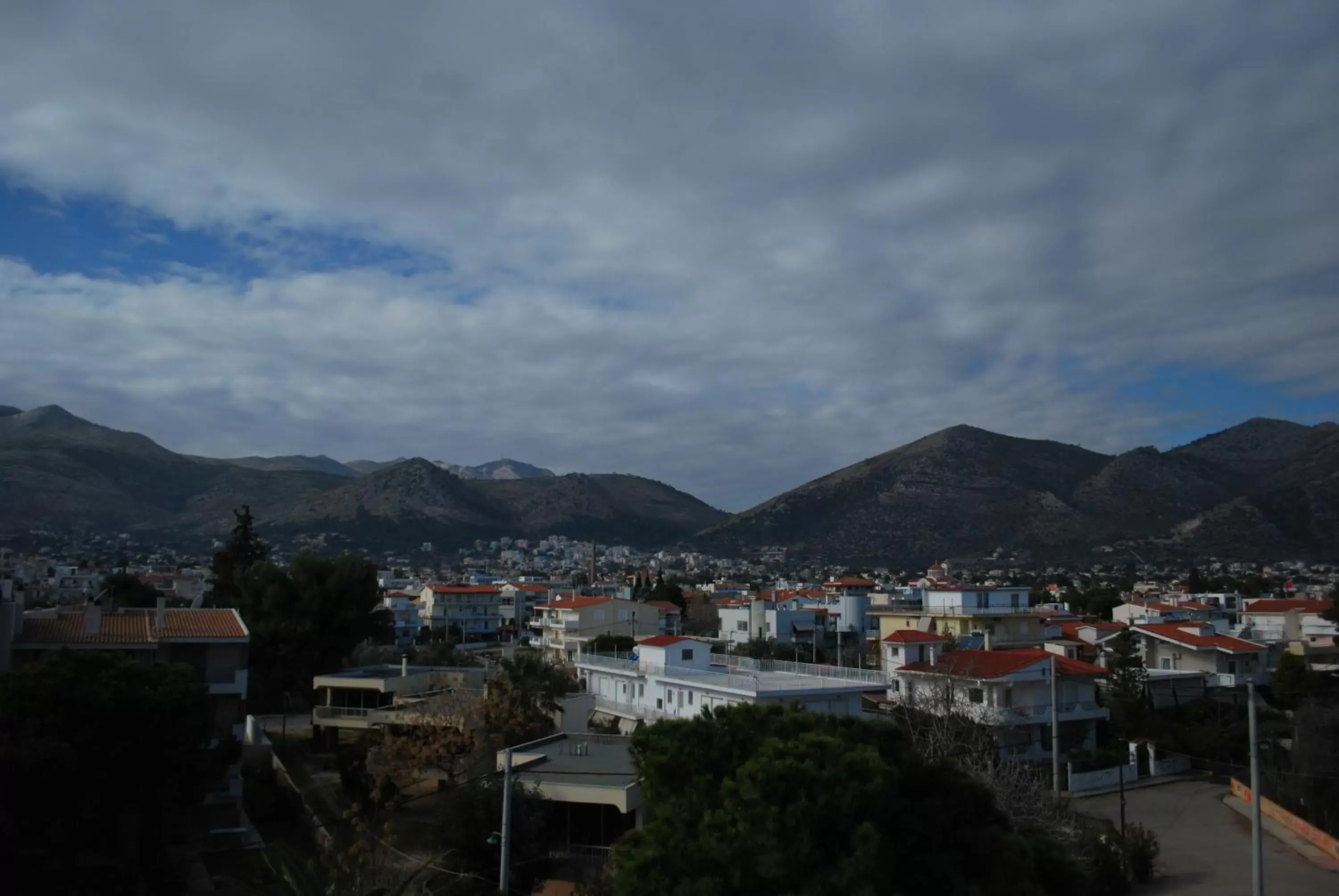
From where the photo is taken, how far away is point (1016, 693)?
38.7 m

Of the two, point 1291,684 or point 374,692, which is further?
point 1291,684

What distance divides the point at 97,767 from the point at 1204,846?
28.1m

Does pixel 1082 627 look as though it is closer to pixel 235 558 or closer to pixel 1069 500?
pixel 235 558

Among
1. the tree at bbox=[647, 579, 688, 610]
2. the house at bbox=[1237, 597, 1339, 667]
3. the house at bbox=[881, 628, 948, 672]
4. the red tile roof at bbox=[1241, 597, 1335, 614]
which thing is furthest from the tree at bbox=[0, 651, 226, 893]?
the red tile roof at bbox=[1241, 597, 1335, 614]

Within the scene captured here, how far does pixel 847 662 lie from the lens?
56594mm

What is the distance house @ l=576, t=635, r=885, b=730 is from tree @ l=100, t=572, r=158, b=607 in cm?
2196

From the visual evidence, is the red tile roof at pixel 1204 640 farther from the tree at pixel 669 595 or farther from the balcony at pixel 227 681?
the balcony at pixel 227 681

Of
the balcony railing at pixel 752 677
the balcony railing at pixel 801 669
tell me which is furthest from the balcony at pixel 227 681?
the balcony railing at pixel 801 669

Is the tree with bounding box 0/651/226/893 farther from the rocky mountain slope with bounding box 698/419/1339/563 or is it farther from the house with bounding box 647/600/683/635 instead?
the rocky mountain slope with bounding box 698/419/1339/563

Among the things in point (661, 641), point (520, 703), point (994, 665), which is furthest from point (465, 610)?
point (520, 703)

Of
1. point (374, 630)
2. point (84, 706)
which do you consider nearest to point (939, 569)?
point (374, 630)

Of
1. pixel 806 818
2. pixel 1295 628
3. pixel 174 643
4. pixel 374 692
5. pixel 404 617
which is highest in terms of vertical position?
pixel 174 643

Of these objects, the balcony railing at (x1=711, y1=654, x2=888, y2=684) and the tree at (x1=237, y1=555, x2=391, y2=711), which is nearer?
the balcony railing at (x1=711, y1=654, x2=888, y2=684)

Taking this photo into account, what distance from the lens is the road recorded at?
24.5 metres
